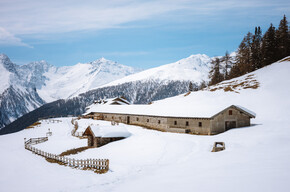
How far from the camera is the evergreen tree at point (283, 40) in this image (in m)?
74.8

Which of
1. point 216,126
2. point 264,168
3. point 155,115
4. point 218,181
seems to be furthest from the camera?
point 155,115

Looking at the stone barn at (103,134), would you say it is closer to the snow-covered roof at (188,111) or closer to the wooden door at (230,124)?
the snow-covered roof at (188,111)

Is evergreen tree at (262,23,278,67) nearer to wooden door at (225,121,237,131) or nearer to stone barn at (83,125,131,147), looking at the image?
wooden door at (225,121,237,131)

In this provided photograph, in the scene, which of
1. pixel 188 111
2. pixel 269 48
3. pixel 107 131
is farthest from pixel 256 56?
pixel 107 131

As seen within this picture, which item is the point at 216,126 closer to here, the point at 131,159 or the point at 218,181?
the point at 131,159

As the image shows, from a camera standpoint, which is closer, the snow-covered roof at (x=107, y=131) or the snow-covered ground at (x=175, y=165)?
the snow-covered ground at (x=175, y=165)

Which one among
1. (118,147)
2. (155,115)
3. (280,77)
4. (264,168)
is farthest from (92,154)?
(280,77)

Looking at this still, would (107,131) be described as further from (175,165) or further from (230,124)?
(230,124)

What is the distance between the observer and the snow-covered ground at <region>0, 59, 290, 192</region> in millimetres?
15703

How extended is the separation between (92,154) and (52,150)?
12408mm

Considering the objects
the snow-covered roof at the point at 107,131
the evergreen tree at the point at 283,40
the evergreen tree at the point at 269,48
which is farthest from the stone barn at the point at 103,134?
the evergreen tree at the point at 283,40

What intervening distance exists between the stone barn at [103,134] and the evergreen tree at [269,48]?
58.5 m

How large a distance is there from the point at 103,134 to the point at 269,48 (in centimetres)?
Result: 6343

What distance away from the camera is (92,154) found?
33312mm
